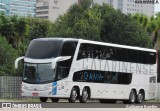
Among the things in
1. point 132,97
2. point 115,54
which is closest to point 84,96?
point 115,54

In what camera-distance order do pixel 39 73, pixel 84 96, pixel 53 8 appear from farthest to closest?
pixel 53 8 → pixel 84 96 → pixel 39 73

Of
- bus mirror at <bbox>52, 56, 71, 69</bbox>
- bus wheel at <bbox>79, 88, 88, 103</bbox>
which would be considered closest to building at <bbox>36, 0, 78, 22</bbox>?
bus wheel at <bbox>79, 88, 88, 103</bbox>

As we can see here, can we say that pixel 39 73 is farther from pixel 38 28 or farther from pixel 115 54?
pixel 38 28

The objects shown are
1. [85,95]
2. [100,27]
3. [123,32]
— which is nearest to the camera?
[85,95]

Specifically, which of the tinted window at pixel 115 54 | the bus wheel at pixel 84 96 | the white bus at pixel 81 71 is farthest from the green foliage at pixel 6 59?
the bus wheel at pixel 84 96

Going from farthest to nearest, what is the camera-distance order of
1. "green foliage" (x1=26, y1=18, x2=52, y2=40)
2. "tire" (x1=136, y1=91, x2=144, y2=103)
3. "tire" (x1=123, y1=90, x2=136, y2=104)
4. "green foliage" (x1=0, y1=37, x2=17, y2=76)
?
1. "green foliage" (x1=26, y1=18, x2=52, y2=40)
2. "green foliage" (x1=0, y1=37, x2=17, y2=76)
3. "tire" (x1=136, y1=91, x2=144, y2=103)
4. "tire" (x1=123, y1=90, x2=136, y2=104)

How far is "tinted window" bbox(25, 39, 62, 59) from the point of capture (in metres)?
30.9

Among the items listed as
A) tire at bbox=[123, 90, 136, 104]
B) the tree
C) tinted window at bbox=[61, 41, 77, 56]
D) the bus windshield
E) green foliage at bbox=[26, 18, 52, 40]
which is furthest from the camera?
green foliage at bbox=[26, 18, 52, 40]

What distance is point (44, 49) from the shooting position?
102 feet

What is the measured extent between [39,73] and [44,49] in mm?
1483

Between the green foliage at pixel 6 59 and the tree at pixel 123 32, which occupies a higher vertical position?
the tree at pixel 123 32

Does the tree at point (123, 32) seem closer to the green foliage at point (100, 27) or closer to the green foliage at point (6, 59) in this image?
the green foliage at point (100, 27)

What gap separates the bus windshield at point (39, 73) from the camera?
30594 mm

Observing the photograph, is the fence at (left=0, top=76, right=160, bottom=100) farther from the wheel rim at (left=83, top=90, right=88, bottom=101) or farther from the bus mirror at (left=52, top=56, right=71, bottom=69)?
the bus mirror at (left=52, top=56, right=71, bottom=69)
